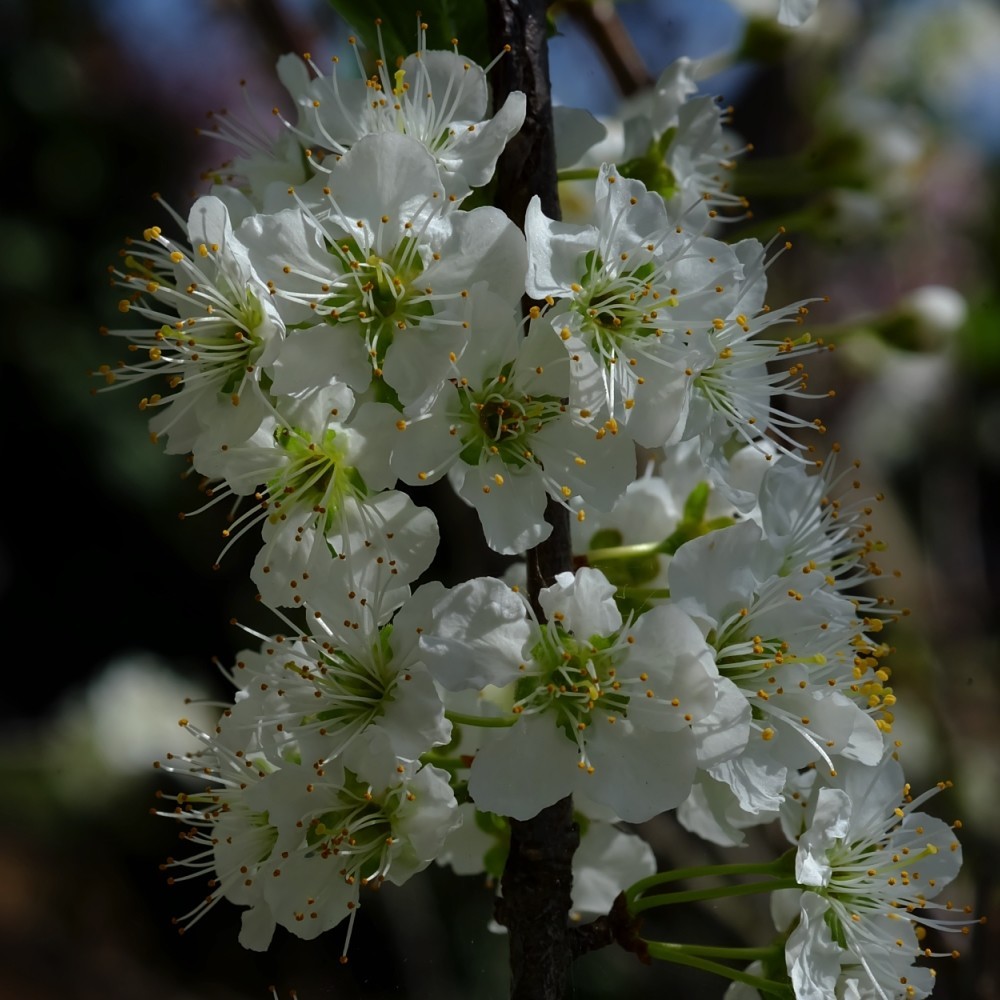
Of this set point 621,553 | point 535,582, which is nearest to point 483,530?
point 535,582

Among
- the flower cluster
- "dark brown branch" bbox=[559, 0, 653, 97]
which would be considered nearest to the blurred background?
"dark brown branch" bbox=[559, 0, 653, 97]

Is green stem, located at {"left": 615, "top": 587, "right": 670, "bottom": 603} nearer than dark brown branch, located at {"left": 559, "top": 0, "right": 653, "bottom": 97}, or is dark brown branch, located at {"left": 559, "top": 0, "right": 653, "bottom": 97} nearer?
green stem, located at {"left": 615, "top": 587, "right": 670, "bottom": 603}

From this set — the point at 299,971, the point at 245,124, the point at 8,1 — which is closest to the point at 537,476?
the point at 245,124

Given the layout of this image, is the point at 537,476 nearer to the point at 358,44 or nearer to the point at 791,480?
the point at 791,480

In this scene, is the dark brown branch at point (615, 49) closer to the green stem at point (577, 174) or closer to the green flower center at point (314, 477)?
the green stem at point (577, 174)

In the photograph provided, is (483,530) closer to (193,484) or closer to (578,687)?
(578,687)

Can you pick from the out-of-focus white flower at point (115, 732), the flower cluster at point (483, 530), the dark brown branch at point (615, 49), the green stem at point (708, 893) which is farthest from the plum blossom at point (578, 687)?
the out-of-focus white flower at point (115, 732)

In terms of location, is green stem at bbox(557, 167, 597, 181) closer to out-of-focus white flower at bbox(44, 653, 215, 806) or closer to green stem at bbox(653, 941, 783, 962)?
green stem at bbox(653, 941, 783, 962)
